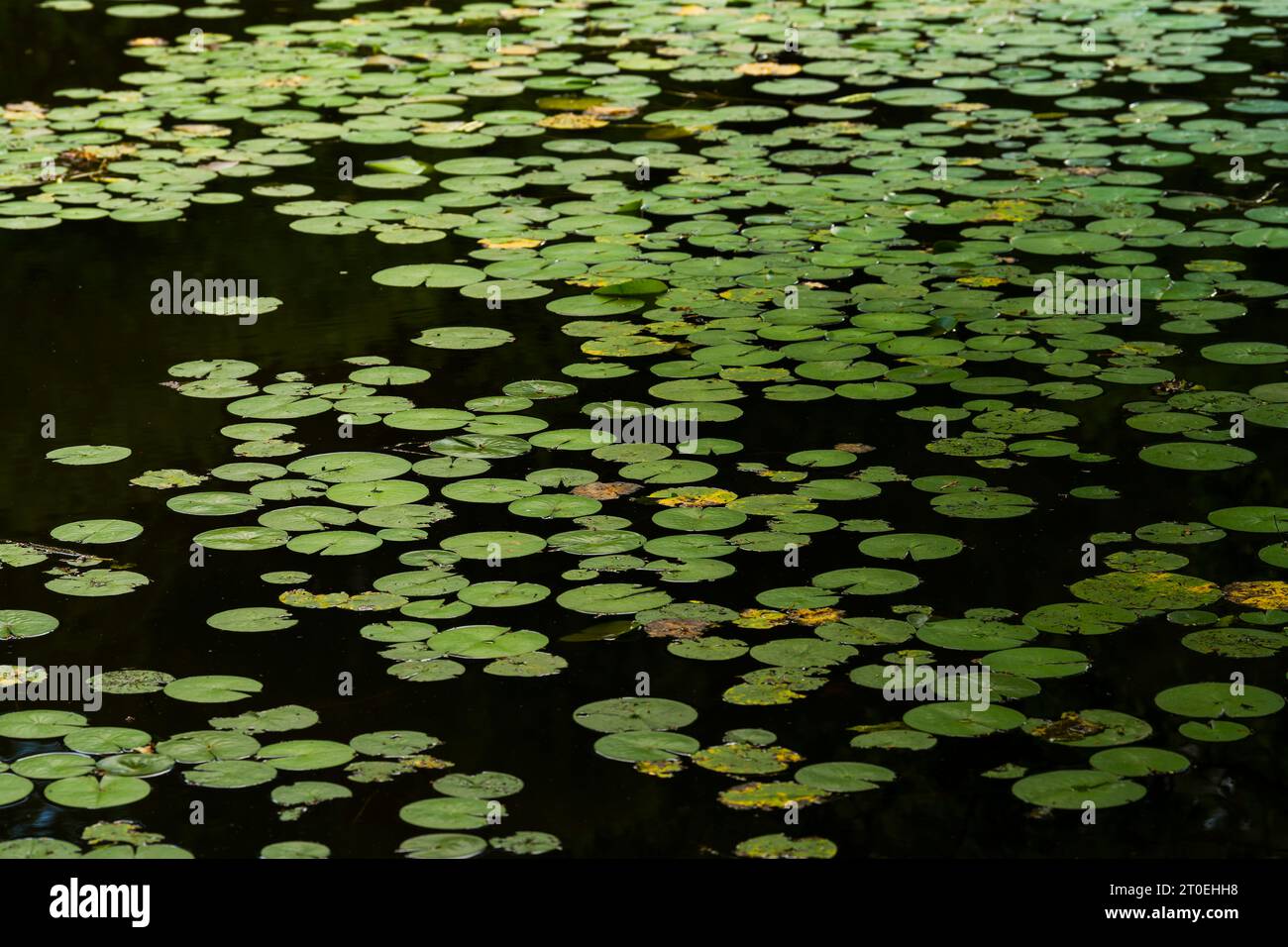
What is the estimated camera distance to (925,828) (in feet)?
9.11

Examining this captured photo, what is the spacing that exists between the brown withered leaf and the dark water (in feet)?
0.22

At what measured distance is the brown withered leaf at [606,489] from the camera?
3.84m

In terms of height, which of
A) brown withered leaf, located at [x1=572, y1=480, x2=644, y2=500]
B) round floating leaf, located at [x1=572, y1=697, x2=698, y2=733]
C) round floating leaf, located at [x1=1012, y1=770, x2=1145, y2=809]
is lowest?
round floating leaf, located at [x1=1012, y1=770, x2=1145, y2=809]

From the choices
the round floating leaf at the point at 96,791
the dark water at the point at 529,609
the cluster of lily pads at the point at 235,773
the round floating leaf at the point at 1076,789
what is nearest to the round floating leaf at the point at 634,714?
the dark water at the point at 529,609

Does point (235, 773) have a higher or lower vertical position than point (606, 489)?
lower

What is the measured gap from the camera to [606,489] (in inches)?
152

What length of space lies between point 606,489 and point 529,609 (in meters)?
0.56

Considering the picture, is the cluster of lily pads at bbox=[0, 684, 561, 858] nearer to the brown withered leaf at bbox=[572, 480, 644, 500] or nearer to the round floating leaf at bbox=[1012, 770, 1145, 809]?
the round floating leaf at bbox=[1012, 770, 1145, 809]

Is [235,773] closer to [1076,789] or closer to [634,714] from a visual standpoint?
[634,714]

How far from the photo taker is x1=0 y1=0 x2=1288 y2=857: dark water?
277 cm

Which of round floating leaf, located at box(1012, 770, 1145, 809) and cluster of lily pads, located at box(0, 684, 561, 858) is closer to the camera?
cluster of lily pads, located at box(0, 684, 561, 858)

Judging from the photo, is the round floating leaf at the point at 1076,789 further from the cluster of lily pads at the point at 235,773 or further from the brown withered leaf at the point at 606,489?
the brown withered leaf at the point at 606,489

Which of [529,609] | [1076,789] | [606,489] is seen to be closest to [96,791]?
[529,609]

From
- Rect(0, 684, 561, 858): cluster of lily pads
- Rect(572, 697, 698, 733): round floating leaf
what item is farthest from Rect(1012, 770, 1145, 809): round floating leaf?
Rect(0, 684, 561, 858): cluster of lily pads
